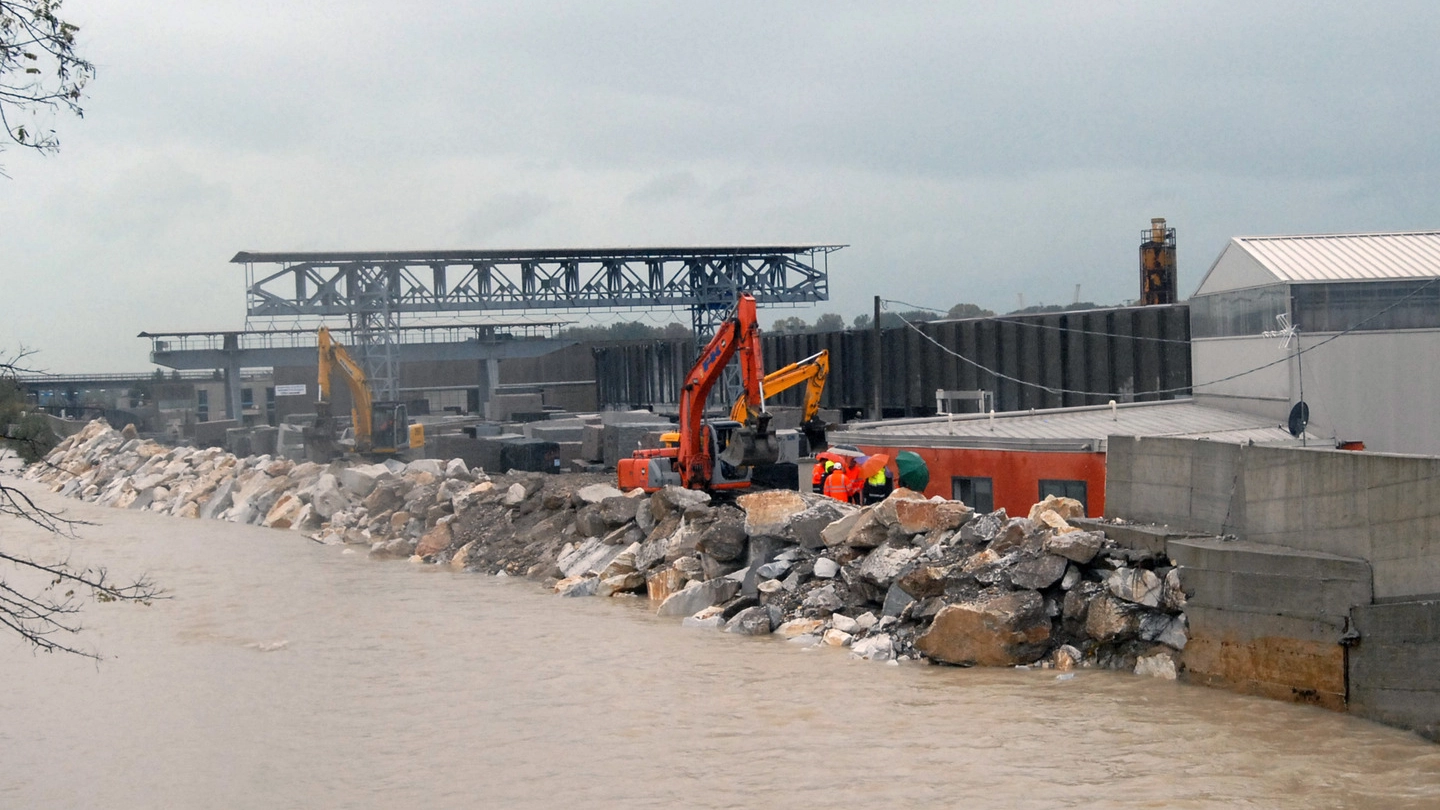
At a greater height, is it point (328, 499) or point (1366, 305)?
point (1366, 305)

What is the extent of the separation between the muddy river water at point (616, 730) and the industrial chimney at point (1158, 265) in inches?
1457

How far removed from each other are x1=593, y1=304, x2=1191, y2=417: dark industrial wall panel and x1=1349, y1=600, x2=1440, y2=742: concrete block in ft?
59.7

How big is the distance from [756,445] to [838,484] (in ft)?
6.54

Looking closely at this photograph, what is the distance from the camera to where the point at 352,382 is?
4438 centimetres

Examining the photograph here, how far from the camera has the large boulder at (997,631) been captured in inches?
594

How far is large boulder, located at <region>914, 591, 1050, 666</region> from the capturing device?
15.1 m

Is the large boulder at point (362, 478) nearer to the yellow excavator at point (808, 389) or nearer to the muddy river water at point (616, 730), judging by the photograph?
the yellow excavator at point (808, 389)

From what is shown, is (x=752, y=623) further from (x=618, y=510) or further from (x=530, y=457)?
(x=530, y=457)

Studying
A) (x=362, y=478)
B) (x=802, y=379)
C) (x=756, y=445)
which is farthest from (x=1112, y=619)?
(x=362, y=478)

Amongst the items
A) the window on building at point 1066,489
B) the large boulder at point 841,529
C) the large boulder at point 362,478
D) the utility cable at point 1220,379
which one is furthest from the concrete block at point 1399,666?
the large boulder at point 362,478

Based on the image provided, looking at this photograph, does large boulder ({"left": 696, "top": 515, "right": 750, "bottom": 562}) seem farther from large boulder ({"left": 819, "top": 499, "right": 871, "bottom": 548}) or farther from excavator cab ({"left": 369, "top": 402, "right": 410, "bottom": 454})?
excavator cab ({"left": 369, "top": 402, "right": 410, "bottom": 454})

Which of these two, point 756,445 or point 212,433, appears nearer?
point 756,445

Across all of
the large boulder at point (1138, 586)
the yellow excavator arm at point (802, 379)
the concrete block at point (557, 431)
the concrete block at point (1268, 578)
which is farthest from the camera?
the concrete block at point (557, 431)

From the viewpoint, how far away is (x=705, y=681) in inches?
611
